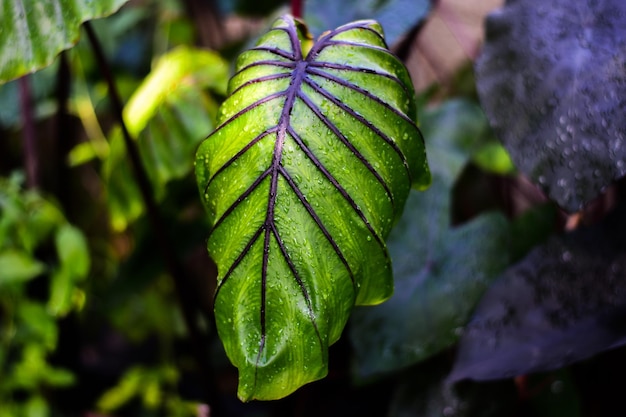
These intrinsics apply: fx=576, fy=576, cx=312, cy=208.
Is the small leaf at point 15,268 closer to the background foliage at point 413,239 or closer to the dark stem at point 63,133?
the background foliage at point 413,239

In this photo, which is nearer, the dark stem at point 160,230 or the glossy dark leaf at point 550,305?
the glossy dark leaf at point 550,305

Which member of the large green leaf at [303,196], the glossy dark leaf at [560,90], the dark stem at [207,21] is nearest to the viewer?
the large green leaf at [303,196]

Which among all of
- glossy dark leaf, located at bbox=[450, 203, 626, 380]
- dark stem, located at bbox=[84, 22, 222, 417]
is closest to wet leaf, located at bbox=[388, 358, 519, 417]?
glossy dark leaf, located at bbox=[450, 203, 626, 380]

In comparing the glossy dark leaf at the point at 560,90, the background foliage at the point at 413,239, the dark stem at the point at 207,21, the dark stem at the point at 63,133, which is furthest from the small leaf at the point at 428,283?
the dark stem at the point at 207,21

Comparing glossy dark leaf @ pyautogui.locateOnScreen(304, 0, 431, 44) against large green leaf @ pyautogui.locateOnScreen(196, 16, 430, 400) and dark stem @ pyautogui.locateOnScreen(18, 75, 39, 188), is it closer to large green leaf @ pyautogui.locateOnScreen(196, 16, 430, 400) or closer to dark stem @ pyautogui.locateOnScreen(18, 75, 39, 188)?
large green leaf @ pyautogui.locateOnScreen(196, 16, 430, 400)

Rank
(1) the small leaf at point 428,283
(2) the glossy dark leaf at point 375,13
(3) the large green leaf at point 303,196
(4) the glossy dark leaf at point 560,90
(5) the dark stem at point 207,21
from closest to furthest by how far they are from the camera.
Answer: (3) the large green leaf at point 303,196
(4) the glossy dark leaf at point 560,90
(1) the small leaf at point 428,283
(2) the glossy dark leaf at point 375,13
(5) the dark stem at point 207,21

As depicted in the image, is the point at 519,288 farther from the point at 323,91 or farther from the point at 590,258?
the point at 323,91

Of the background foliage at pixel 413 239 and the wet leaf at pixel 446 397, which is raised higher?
the background foliage at pixel 413 239

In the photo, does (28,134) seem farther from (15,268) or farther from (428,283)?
(428,283)
